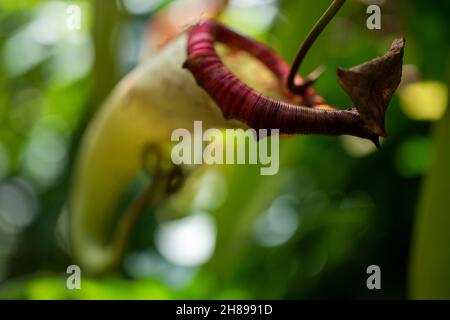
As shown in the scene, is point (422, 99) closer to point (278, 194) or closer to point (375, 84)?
point (278, 194)

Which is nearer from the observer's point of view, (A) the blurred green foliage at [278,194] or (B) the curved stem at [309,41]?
(B) the curved stem at [309,41]

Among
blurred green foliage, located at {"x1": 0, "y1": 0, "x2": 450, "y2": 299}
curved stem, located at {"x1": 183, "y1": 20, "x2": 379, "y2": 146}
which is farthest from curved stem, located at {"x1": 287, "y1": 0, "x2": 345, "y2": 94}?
blurred green foliage, located at {"x1": 0, "y1": 0, "x2": 450, "y2": 299}

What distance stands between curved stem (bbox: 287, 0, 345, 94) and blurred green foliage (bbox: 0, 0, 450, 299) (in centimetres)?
18

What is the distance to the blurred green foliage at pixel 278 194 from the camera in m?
0.74

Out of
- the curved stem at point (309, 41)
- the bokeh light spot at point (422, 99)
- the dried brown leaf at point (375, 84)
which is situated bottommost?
the dried brown leaf at point (375, 84)

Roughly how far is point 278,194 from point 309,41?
1.87ft

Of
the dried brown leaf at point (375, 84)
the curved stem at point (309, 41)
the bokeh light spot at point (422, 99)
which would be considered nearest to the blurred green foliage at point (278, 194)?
the bokeh light spot at point (422, 99)

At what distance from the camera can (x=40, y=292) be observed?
2.26 feet

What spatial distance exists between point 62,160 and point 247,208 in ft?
1.62

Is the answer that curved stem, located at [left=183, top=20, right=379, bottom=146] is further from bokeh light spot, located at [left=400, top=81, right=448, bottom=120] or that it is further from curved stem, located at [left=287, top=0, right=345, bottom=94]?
bokeh light spot, located at [left=400, top=81, right=448, bottom=120]

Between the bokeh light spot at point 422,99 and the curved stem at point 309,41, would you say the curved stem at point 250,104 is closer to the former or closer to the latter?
the curved stem at point 309,41

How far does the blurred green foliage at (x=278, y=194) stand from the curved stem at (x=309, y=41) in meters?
0.18

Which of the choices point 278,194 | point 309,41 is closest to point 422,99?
point 278,194
